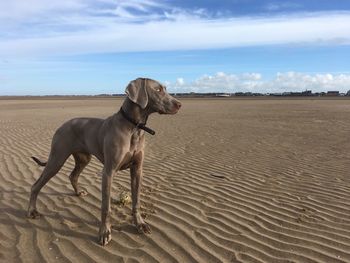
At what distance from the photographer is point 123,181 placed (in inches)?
346

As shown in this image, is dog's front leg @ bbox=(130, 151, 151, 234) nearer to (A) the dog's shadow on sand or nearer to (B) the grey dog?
(B) the grey dog

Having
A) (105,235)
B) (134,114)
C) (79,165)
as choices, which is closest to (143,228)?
(105,235)

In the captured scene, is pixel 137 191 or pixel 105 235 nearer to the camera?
pixel 105 235

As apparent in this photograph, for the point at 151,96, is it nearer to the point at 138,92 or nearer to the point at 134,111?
the point at 138,92

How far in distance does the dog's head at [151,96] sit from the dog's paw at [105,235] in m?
1.60

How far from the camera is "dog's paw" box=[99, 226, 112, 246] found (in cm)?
560

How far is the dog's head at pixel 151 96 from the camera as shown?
18.7ft

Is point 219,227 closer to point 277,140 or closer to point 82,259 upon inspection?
point 82,259

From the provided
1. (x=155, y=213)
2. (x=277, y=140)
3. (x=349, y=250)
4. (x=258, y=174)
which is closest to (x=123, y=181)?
(x=155, y=213)

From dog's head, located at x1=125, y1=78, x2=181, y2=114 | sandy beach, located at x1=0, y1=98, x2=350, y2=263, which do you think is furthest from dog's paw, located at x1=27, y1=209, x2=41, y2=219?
dog's head, located at x1=125, y1=78, x2=181, y2=114

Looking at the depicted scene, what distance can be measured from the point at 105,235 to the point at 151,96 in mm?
1832

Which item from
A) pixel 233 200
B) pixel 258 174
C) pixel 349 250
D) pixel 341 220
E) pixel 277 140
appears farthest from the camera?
pixel 277 140

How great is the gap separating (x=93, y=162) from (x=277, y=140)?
7.64 metres

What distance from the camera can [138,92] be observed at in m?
5.72
